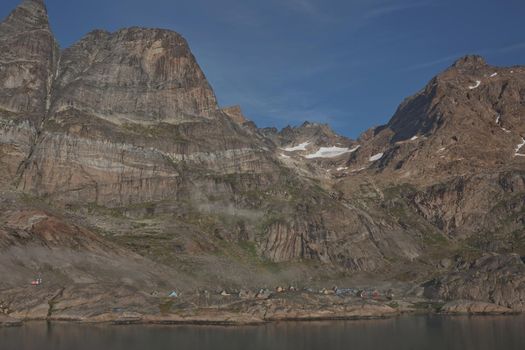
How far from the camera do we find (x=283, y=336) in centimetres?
12781

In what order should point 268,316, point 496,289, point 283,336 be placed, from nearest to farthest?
point 283,336 → point 268,316 → point 496,289

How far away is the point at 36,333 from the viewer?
120938mm

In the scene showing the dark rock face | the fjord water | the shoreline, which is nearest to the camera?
the fjord water

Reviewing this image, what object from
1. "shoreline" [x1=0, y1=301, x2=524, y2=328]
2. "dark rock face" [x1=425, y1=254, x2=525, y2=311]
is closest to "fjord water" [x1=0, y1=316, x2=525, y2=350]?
"shoreline" [x1=0, y1=301, x2=524, y2=328]

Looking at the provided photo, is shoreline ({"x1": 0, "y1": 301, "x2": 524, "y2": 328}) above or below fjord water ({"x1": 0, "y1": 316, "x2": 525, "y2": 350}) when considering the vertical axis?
above

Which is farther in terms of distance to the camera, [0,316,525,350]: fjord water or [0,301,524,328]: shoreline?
[0,301,524,328]: shoreline

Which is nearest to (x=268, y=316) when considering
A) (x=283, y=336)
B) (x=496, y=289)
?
(x=283, y=336)

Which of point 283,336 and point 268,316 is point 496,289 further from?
point 283,336

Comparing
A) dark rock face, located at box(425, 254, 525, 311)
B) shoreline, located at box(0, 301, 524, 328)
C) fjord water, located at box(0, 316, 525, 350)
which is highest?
dark rock face, located at box(425, 254, 525, 311)

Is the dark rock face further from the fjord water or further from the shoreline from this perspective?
the fjord water

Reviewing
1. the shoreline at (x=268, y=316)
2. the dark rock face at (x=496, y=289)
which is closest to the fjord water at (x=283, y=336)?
the shoreline at (x=268, y=316)

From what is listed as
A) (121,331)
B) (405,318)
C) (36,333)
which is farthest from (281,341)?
(405,318)

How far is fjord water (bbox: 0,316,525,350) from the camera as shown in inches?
4403

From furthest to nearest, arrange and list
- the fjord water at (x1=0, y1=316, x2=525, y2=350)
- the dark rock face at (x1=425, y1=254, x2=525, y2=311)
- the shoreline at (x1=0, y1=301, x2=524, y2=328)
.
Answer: the dark rock face at (x1=425, y1=254, x2=525, y2=311)
the shoreline at (x1=0, y1=301, x2=524, y2=328)
the fjord water at (x1=0, y1=316, x2=525, y2=350)
